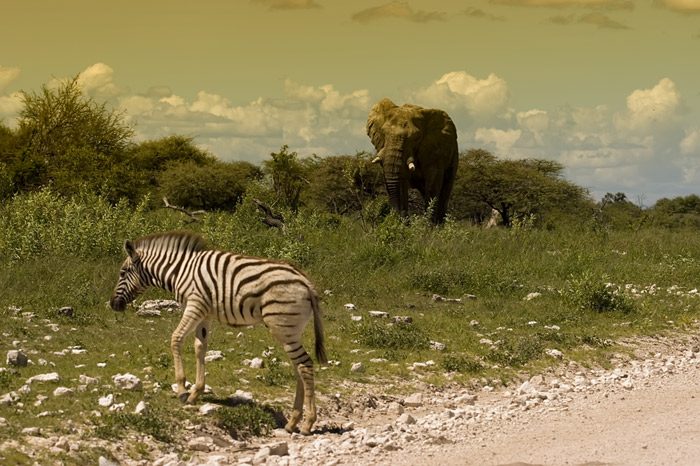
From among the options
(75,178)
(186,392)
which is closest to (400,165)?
(75,178)

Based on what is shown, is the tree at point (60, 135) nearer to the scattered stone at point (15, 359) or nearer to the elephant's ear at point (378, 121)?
the elephant's ear at point (378, 121)

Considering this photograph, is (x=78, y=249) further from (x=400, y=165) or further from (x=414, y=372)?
(x=400, y=165)

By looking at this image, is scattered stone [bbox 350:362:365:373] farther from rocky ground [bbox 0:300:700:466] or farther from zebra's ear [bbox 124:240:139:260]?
zebra's ear [bbox 124:240:139:260]

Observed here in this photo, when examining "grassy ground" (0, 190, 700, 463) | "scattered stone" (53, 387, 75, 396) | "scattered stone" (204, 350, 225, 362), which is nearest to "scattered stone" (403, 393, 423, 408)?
"grassy ground" (0, 190, 700, 463)

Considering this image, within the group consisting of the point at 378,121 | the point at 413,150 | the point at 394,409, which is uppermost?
the point at 378,121

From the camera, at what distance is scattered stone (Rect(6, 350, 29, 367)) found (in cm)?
997

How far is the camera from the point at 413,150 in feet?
93.0

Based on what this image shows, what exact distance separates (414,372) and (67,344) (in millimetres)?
4354

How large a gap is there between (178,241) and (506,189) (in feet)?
103

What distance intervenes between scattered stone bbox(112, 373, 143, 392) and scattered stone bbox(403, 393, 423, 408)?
291 centimetres

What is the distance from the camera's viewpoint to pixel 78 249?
55.0ft

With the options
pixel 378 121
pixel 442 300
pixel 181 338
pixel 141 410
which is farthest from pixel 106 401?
pixel 378 121

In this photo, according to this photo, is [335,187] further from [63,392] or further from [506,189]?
[63,392]

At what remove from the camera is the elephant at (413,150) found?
91.0 ft
